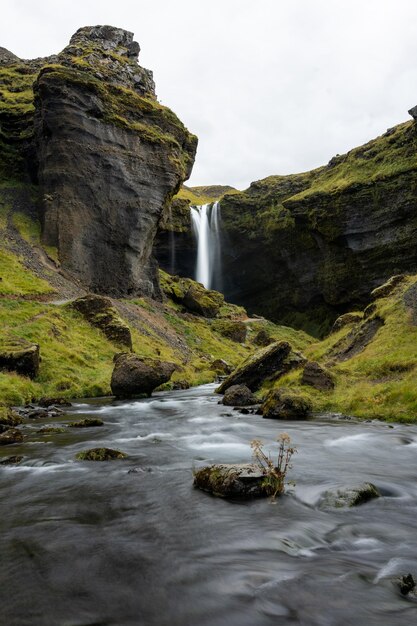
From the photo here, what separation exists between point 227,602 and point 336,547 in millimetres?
2518

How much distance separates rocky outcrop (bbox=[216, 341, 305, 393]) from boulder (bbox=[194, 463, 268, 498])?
66.3ft

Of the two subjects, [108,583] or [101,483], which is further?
[101,483]

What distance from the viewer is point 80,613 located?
5.41m

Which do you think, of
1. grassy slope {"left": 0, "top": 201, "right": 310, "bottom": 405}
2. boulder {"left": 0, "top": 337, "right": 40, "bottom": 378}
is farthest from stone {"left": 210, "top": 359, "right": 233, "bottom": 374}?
boulder {"left": 0, "top": 337, "right": 40, "bottom": 378}

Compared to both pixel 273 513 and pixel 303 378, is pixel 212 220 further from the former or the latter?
pixel 273 513

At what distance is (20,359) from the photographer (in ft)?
94.0

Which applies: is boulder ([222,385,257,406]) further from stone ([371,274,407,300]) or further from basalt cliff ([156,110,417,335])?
basalt cliff ([156,110,417,335])

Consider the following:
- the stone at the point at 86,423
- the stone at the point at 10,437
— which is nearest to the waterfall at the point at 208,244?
the stone at the point at 86,423

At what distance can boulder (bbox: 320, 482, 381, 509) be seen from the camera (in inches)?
366

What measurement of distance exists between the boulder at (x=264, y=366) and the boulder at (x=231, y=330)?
45368 millimetres

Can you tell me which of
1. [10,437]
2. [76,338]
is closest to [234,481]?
→ [10,437]

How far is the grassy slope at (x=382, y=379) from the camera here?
68.8 ft

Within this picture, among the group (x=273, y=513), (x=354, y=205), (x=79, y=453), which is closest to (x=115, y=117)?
(x=354, y=205)

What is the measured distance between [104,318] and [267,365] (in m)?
22.1
